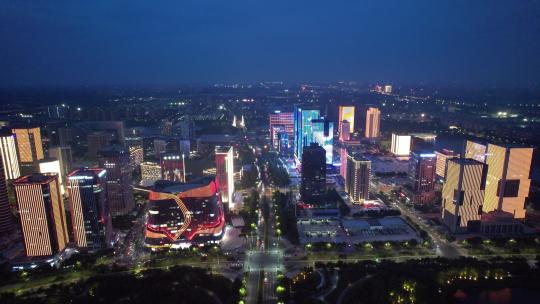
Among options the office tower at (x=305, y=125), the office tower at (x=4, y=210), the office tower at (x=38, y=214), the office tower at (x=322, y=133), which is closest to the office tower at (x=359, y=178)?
the office tower at (x=322, y=133)

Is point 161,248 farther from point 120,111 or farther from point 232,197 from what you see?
point 120,111

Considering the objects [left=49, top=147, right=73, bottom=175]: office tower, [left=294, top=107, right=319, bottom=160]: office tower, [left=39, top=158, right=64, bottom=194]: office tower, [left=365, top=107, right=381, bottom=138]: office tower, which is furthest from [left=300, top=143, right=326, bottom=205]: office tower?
[left=365, top=107, right=381, bottom=138]: office tower

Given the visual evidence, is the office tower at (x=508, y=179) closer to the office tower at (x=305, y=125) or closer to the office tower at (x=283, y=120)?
the office tower at (x=305, y=125)

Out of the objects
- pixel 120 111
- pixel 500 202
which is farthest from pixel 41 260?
pixel 120 111

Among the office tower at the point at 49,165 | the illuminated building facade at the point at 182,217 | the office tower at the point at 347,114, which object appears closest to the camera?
the illuminated building facade at the point at 182,217

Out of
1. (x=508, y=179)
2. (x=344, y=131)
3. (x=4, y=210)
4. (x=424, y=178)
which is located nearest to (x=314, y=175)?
(x=424, y=178)

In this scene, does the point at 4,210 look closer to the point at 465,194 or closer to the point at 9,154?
the point at 9,154
